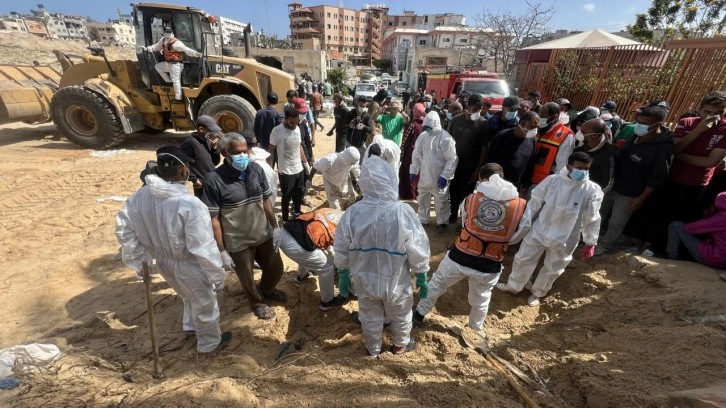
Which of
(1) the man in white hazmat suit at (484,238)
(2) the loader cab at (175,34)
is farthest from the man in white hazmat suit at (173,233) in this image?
(2) the loader cab at (175,34)

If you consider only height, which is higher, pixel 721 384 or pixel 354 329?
pixel 721 384

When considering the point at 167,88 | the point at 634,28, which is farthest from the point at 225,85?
the point at 634,28

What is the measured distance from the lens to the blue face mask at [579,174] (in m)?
2.85

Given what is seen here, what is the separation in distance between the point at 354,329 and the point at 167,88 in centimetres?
736

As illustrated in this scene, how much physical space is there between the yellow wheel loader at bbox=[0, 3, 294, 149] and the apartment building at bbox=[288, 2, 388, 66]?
59.4 m

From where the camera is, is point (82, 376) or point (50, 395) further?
point (82, 376)

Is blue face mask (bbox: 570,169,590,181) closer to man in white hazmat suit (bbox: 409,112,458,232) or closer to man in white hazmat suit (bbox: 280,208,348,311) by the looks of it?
man in white hazmat suit (bbox: 409,112,458,232)

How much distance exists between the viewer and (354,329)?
3.10m

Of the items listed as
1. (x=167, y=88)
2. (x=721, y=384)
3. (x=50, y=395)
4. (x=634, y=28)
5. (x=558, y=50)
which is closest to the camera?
(x=721, y=384)

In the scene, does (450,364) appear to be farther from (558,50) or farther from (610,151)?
(558,50)

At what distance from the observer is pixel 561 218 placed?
3.04 meters

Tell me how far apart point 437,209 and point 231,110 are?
5.23m

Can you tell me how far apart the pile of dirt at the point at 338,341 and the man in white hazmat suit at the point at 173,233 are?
0.68 meters

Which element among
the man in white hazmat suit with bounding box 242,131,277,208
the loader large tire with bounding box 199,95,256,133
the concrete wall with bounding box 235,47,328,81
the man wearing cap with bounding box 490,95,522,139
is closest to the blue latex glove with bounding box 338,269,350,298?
the man in white hazmat suit with bounding box 242,131,277,208
